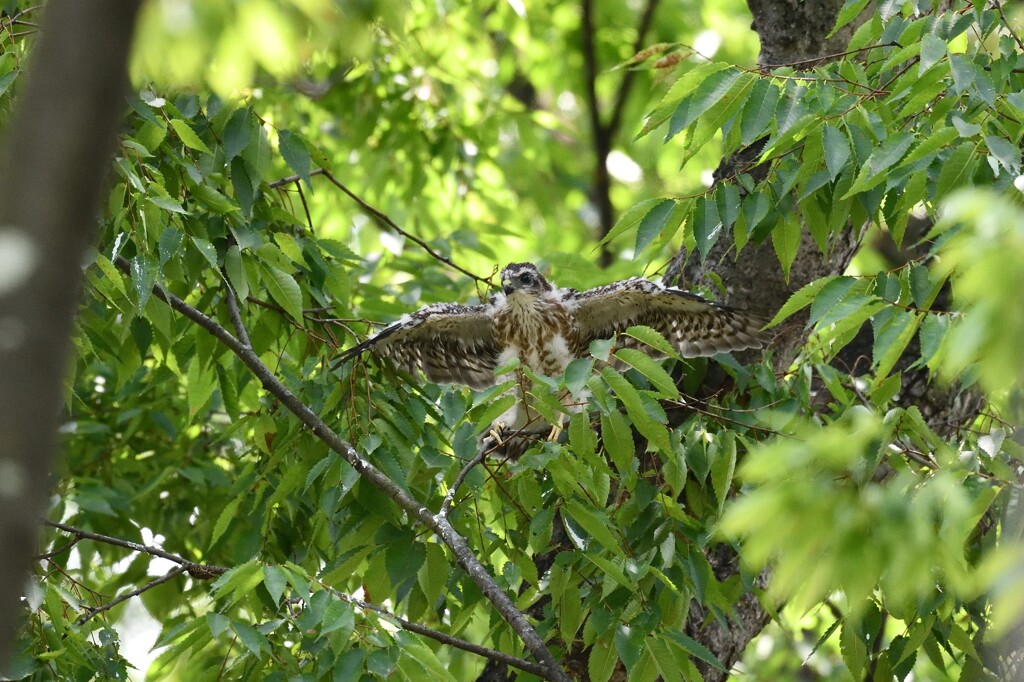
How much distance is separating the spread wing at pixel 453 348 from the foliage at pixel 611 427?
15.7 inches

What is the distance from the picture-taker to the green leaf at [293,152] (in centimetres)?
400

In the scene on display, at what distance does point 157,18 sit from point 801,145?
106 inches

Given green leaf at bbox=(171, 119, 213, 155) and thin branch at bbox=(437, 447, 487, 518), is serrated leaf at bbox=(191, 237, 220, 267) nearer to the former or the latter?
green leaf at bbox=(171, 119, 213, 155)

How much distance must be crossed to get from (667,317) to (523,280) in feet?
2.55

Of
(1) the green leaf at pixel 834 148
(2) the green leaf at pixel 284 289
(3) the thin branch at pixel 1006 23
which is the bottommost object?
(1) the green leaf at pixel 834 148

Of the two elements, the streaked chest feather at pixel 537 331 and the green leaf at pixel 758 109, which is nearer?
the green leaf at pixel 758 109

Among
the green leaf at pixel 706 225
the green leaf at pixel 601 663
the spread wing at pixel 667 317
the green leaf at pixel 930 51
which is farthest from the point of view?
the spread wing at pixel 667 317

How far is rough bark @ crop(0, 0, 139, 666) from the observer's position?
4.02ft

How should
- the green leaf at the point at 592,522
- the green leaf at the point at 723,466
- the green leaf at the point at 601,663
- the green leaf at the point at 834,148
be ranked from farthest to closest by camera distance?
1. the green leaf at the point at 723,466
2. the green leaf at the point at 601,663
3. the green leaf at the point at 592,522
4. the green leaf at the point at 834,148

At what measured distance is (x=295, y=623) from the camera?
3.09 metres

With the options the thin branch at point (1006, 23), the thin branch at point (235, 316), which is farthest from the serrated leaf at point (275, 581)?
the thin branch at point (1006, 23)

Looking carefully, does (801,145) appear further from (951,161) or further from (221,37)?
(221,37)

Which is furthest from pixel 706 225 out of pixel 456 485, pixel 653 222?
pixel 456 485

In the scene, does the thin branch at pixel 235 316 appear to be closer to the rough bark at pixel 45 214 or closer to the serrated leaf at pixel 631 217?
the serrated leaf at pixel 631 217
